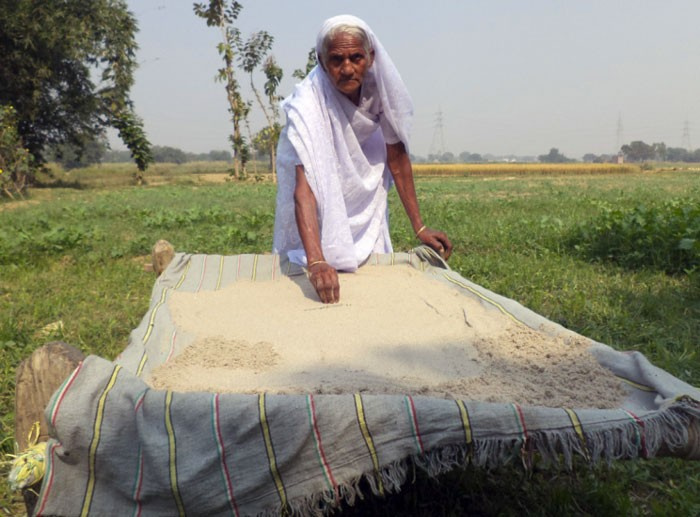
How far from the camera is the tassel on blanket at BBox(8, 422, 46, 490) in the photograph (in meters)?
1.32

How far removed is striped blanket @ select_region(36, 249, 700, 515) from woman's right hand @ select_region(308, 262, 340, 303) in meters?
1.19

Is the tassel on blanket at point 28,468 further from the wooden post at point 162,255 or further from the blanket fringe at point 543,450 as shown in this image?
the wooden post at point 162,255

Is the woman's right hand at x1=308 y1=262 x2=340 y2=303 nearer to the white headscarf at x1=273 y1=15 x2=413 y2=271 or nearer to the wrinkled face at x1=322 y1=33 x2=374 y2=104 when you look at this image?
the white headscarf at x1=273 y1=15 x2=413 y2=271

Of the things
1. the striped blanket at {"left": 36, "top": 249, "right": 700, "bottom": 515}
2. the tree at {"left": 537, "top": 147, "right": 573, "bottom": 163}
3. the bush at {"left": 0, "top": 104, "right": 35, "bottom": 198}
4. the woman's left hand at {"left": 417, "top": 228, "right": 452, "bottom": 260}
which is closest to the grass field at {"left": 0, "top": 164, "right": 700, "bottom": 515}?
the striped blanket at {"left": 36, "top": 249, "right": 700, "bottom": 515}

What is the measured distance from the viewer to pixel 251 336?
90.0 inches

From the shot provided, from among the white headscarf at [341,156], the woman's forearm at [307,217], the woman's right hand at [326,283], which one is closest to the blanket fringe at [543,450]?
the woman's right hand at [326,283]

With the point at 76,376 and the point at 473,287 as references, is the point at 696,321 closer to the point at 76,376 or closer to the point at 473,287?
the point at 473,287

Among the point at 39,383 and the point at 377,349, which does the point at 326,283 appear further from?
the point at 39,383

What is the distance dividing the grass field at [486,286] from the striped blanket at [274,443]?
524 mm

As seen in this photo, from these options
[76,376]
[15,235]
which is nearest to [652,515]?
[76,376]

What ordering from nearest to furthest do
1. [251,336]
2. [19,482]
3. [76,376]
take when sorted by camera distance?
[19,482] < [76,376] < [251,336]

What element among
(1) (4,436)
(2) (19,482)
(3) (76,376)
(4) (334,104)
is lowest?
(1) (4,436)

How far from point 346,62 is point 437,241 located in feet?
3.70

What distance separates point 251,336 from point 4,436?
1.11 metres
